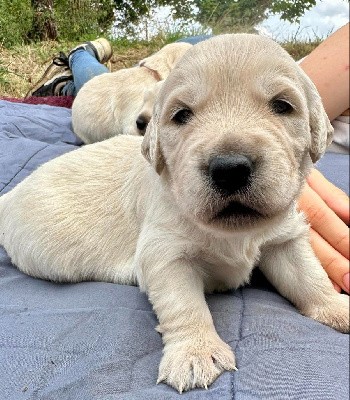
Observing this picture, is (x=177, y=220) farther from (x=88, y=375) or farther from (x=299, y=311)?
(x=88, y=375)

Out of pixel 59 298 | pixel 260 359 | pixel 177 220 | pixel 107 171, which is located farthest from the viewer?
pixel 107 171

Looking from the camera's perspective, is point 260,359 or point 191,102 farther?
point 191,102

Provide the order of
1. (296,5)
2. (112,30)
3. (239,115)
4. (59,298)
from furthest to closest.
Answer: (59,298), (112,30), (239,115), (296,5)

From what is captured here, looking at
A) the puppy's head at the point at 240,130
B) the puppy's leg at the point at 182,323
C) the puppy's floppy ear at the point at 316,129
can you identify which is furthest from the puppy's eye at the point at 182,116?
the puppy's leg at the point at 182,323

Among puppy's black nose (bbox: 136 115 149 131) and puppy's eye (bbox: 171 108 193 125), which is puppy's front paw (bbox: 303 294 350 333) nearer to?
puppy's eye (bbox: 171 108 193 125)

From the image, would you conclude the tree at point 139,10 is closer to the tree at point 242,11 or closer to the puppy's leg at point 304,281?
the tree at point 242,11

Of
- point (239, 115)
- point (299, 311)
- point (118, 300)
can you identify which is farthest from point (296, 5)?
point (118, 300)

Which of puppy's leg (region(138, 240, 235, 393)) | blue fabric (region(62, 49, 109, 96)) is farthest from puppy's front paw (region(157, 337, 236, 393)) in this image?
blue fabric (region(62, 49, 109, 96))
